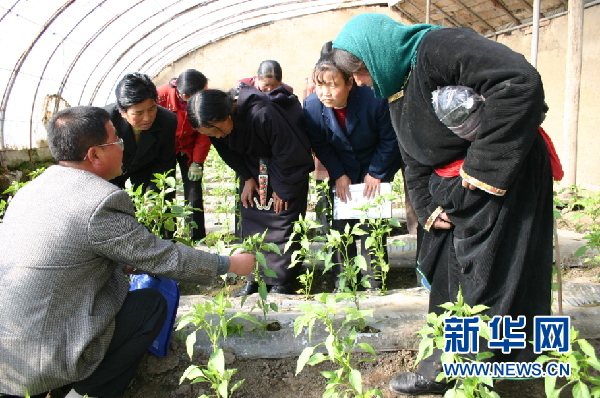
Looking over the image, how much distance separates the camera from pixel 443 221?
1.58 meters

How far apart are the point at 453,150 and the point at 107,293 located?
1258 millimetres

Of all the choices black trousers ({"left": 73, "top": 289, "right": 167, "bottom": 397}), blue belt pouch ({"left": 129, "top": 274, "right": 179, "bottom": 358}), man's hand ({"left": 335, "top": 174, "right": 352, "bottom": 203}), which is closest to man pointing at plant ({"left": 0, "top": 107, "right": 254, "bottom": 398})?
black trousers ({"left": 73, "top": 289, "right": 167, "bottom": 397})

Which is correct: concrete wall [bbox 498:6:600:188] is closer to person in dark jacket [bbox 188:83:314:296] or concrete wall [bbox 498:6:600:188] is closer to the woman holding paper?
the woman holding paper

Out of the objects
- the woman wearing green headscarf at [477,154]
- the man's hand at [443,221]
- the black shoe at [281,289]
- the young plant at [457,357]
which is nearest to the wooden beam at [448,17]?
the black shoe at [281,289]

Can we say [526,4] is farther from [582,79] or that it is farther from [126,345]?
[126,345]

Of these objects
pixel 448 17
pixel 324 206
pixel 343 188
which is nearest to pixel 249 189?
pixel 324 206

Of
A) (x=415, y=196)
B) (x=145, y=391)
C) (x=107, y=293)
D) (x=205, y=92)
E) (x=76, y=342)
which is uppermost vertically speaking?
(x=205, y=92)

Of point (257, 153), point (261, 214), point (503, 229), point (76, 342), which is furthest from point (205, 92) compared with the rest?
point (503, 229)

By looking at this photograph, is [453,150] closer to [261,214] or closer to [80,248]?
[80,248]

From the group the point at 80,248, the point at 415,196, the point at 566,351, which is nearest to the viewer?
the point at 566,351

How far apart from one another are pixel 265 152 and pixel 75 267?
1.55 metres

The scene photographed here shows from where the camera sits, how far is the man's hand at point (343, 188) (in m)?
2.75

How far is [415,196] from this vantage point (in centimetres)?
168

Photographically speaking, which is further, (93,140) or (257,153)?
(257,153)
